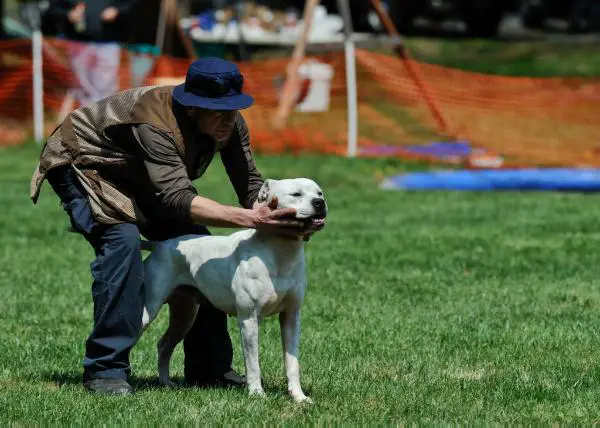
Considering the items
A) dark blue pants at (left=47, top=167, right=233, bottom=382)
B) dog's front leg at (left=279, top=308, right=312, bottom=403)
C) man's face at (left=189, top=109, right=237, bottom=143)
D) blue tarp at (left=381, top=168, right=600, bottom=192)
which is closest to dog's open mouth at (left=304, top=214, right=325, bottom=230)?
dog's front leg at (left=279, top=308, right=312, bottom=403)

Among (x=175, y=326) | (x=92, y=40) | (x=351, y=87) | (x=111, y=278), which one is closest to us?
(x=111, y=278)

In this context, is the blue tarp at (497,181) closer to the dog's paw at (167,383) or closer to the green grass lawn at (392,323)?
the green grass lawn at (392,323)

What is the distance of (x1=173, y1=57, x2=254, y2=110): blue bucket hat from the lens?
6184 millimetres

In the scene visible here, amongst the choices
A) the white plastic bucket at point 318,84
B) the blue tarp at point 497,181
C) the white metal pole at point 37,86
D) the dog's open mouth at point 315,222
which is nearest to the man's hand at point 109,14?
the white metal pole at point 37,86

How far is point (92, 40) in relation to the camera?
20312mm

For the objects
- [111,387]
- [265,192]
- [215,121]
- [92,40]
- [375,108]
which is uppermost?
[215,121]

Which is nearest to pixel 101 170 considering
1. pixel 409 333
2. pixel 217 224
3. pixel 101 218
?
pixel 101 218

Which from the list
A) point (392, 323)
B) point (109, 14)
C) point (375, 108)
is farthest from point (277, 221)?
point (109, 14)

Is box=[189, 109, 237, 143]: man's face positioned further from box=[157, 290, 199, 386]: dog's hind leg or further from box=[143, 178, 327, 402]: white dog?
box=[157, 290, 199, 386]: dog's hind leg

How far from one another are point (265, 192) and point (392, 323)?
2732mm

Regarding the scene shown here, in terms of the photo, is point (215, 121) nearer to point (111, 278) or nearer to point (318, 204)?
point (318, 204)

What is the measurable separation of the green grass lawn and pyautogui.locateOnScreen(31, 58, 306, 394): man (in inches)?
14.7

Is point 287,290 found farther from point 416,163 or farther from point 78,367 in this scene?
point 416,163

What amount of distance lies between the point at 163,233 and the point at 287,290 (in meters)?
0.93
